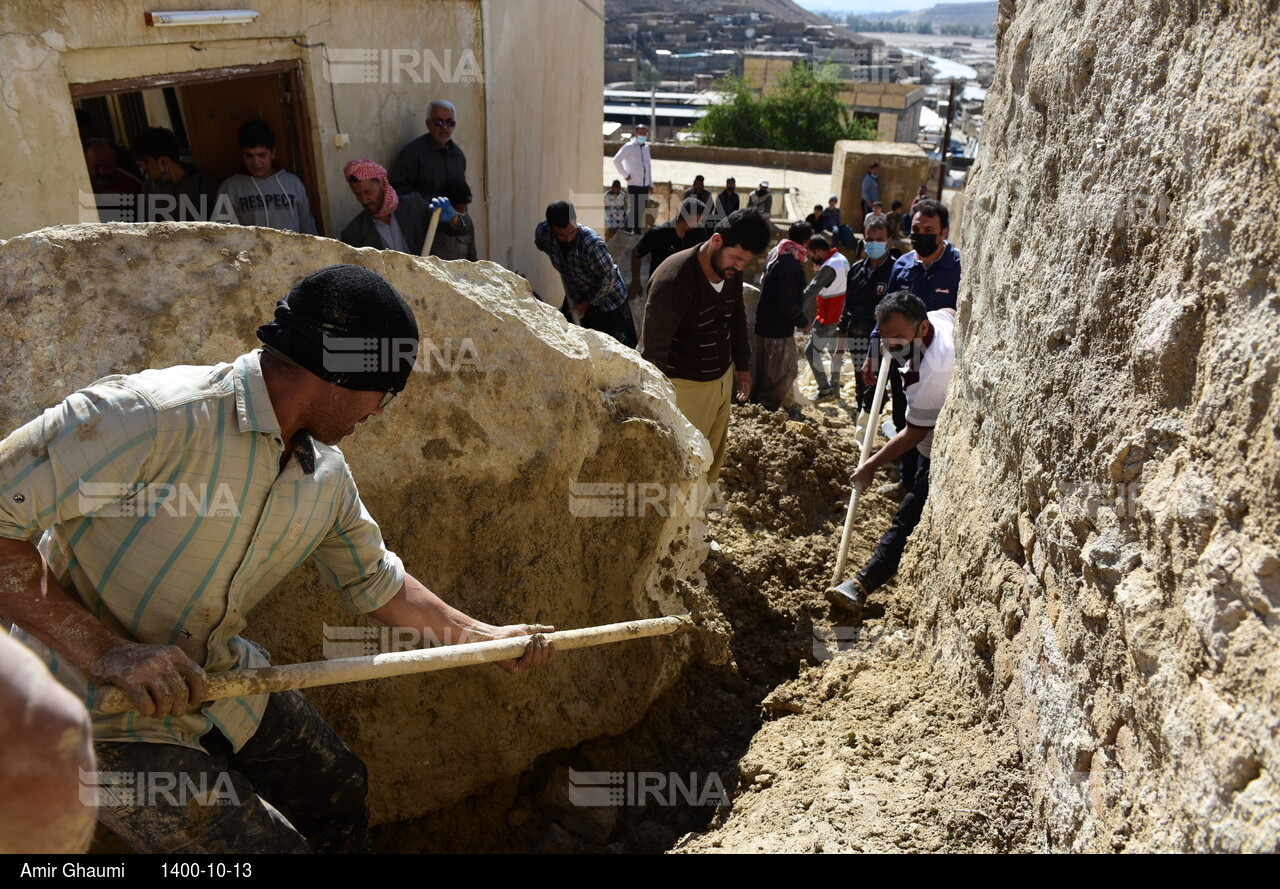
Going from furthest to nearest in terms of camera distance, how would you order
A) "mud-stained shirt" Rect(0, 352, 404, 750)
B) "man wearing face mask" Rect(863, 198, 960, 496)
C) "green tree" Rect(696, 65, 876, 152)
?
1. "green tree" Rect(696, 65, 876, 152)
2. "man wearing face mask" Rect(863, 198, 960, 496)
3. "mud-stained shirt" Rect(0, 352, 404, 750)

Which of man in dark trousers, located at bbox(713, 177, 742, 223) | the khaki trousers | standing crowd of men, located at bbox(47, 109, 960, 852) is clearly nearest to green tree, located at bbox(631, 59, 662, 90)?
man in dark trousers, located at bbox(713, 177, 742, 223)

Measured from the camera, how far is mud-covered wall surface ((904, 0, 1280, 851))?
176cm

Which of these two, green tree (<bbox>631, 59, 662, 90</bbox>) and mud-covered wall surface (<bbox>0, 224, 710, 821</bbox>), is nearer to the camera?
mud-covered wall surface (<bbox>0, 224, 710, 821</bbox>)

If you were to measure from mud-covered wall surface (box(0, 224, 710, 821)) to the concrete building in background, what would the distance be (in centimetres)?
201

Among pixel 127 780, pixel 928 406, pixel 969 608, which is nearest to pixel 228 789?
pixel 127 780

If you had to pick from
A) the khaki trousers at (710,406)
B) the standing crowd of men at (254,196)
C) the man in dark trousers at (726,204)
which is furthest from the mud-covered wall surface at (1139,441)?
the man in dark trousers at (726,204)

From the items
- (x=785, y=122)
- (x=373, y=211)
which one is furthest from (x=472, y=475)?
(x=785, y=122)

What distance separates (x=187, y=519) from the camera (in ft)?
7.22

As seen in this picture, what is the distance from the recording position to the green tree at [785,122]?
35312 mm

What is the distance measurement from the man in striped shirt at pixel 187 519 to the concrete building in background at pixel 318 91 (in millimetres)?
3163

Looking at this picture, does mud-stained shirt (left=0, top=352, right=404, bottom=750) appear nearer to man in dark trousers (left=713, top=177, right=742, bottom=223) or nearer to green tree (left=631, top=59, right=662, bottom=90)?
man in dark trousers (left=713, top=177, right=742, bottom=223)

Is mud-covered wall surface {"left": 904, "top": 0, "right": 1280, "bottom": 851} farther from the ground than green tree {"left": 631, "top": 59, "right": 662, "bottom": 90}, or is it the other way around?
green tree {"left": 631, "top": 59, "right": 662, "bottom": 90}

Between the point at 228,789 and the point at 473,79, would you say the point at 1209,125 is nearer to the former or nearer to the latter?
the point at 228,789

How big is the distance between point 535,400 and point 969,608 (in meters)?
1.80
